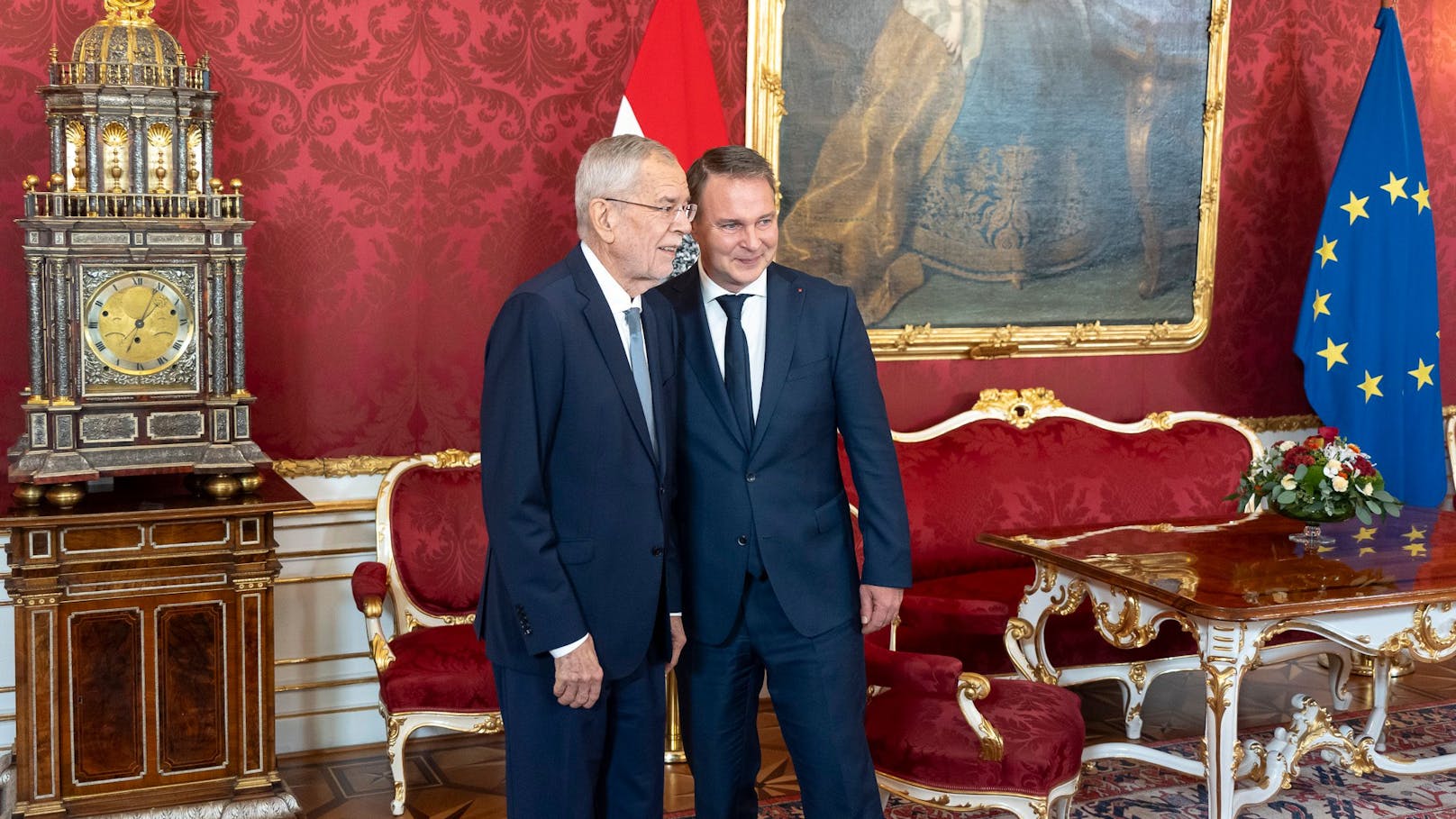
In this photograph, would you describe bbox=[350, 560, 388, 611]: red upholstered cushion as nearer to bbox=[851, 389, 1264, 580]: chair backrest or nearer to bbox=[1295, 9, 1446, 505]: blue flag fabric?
bbox=[851, 389, 1264, 580]: chair backrest

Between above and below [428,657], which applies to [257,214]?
above

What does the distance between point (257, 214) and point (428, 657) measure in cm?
150

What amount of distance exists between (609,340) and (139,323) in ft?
5.78

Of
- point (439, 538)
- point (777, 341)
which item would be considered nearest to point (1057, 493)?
point (439, 538)

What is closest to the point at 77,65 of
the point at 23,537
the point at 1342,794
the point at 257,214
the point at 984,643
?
the point at 257,214

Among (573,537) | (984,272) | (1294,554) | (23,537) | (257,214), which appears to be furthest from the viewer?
(984,272)

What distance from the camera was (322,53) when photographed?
4.36 metres

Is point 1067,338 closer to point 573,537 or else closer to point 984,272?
point 984,272

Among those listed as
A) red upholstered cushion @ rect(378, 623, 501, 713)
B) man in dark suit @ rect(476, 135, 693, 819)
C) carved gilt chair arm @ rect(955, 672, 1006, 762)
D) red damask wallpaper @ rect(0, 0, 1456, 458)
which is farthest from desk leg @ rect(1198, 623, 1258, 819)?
red damask wallpaper @ rect(0, 0, 1456, 458)

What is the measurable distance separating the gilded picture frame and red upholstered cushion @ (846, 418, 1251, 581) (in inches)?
15.4

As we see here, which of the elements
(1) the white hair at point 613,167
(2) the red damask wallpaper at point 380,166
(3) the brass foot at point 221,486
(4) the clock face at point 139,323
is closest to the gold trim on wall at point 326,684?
(2) the red damask wallpaper at point 380,166

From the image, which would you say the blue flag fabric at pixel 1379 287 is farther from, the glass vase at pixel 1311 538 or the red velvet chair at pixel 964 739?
the red velvet chair at pixel 964 739

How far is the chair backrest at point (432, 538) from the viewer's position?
4.35 metres

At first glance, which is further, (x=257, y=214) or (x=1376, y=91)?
(x=1376, y=91)
